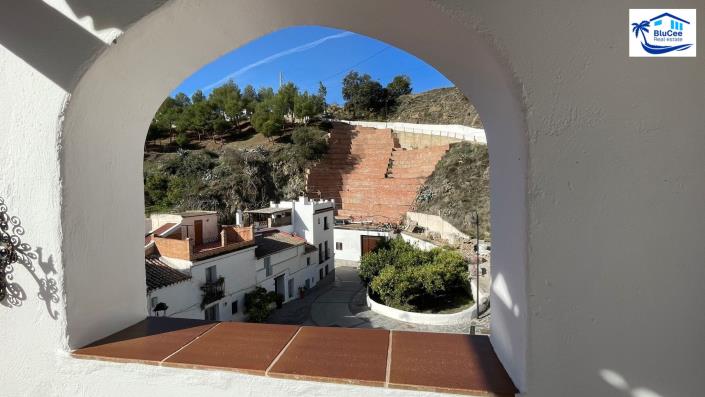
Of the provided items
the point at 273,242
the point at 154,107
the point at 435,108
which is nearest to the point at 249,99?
the point at 435,108

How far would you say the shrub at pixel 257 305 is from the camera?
11.8m

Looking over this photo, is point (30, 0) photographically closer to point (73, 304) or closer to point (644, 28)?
point (73, 304)

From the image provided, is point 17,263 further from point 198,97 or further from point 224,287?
point 198,97

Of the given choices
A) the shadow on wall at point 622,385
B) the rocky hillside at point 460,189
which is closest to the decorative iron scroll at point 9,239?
the shadow on wall at point 622,385

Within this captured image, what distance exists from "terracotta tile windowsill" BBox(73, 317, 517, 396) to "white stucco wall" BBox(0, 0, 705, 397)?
4 centimetres

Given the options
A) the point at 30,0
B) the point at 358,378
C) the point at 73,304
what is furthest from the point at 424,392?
the point at 30,0

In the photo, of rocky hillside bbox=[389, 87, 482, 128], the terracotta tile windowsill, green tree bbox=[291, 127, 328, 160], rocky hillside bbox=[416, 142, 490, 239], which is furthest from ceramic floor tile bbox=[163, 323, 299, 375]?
rocky hillside bbox=[389, 87, 482, 128]

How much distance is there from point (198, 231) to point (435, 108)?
94.2ft

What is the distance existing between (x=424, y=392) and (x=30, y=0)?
5.24ft

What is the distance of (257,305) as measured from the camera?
38.7 feet

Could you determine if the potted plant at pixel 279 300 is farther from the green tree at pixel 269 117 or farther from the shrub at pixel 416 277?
the green tree at pixel 269 117

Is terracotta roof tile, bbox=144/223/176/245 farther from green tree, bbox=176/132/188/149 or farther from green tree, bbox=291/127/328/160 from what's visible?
green tree, bbox=176/132/188/149

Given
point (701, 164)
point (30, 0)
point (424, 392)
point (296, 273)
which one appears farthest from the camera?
point (296, 273)

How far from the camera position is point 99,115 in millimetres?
1212
